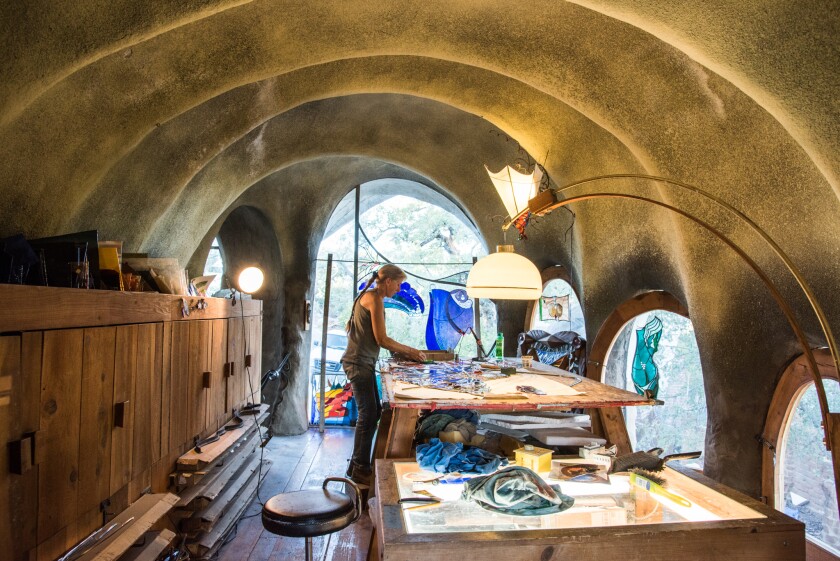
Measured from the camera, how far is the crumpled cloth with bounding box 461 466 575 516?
2125 mm

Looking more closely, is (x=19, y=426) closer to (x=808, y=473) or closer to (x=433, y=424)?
(x=433, y=424)

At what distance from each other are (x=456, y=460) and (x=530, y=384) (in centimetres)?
152

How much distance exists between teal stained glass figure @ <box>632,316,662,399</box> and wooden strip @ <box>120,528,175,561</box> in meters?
4.27

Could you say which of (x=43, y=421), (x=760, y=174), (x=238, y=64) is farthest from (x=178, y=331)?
(x=760, y=174)

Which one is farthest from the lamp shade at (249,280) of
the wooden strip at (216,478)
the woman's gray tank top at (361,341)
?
the wooden strip at (216,478)

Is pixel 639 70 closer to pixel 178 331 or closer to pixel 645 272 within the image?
pixel 645 272

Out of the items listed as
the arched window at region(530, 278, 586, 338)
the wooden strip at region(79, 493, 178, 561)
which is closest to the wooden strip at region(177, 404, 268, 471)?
the wooden strip at region(79, 493, 178, 561)

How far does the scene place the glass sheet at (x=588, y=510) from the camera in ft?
6.64

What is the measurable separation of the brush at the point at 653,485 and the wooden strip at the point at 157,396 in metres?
2.51

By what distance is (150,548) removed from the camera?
10.1 feet

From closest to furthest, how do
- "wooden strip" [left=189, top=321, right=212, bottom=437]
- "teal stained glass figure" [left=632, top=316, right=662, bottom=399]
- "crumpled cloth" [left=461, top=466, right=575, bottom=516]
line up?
1. "crumpled cloth" [left=461, top=466, right=575, bottom=516]
2. "wooden strip" [left=189, top=321, right=212, bottom=437]
3. "teal stained glass figure" [left=632, top=316, right=662, bottom=399]

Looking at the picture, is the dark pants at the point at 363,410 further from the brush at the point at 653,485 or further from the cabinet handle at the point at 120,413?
the brush at the point at 653,485

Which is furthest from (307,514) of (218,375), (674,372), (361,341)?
(674,372)

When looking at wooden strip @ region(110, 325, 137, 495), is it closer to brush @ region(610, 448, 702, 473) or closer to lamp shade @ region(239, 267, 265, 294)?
brush @ region(610, 448, 702, 473)
